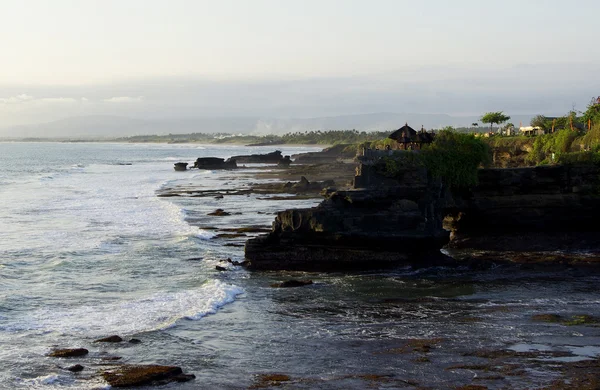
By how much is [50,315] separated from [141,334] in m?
3.91

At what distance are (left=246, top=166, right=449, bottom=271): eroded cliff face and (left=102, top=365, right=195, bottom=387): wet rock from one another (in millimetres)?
13050

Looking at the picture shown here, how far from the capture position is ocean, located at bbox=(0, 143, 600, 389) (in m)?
18.7

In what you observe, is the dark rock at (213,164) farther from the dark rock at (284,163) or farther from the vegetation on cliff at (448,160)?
the vegetation on cliff at (448,160)

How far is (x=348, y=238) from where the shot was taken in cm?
3141

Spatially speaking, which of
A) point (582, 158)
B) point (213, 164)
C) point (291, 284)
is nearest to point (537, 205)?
point (582, 158)

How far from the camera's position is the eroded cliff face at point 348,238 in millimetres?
31453

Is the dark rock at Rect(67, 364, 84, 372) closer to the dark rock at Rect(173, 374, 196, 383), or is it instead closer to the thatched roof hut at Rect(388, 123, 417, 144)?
the dark rock at Rect(173, 374, 196, 383)

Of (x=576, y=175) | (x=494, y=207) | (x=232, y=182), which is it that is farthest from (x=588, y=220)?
(x=232, y=182)

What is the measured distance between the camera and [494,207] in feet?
124

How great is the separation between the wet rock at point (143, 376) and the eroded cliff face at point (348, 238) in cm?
1305

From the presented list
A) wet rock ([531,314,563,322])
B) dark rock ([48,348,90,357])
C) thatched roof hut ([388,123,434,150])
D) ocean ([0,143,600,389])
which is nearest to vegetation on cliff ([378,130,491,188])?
thatched roof hut ([388,123,434,150])

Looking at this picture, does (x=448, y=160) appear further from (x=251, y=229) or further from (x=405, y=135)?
(x=251, y=229)

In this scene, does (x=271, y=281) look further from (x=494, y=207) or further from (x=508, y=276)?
(x=494, y=207)

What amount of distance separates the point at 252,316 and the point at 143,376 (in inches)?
252
